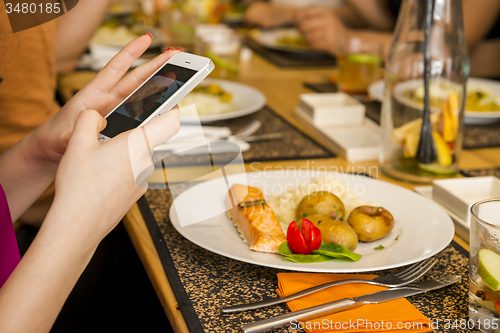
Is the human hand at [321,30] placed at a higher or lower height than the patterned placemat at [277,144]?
higher

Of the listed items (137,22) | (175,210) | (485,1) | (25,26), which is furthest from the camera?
(137,22)

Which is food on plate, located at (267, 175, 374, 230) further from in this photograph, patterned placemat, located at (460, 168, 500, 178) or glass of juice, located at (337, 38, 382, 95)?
glass of juice, located at (337, 38, 382, 95)

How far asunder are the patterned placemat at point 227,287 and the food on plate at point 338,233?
6 cm

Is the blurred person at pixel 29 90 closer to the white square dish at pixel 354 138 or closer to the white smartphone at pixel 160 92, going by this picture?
the white smartphone at pixel 160 92

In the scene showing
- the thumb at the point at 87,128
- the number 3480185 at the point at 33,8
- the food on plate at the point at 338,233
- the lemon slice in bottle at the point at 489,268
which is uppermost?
the number 3480185 at the point at 33,8

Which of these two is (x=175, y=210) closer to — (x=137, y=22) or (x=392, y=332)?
(x=392, y=332)

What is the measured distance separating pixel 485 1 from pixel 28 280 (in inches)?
77.3

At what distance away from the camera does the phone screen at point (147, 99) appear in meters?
0.58

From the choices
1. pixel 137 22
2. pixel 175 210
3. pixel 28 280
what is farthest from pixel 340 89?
pixel 137 22

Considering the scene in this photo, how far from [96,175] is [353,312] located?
33 centimetres

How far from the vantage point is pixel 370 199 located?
0.78 meters

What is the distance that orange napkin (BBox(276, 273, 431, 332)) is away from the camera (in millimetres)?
503

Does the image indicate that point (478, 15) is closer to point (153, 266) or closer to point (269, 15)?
point (269, 15)

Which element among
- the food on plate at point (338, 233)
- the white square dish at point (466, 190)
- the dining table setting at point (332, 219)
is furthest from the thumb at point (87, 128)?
the white square dish at point (466, 190)
